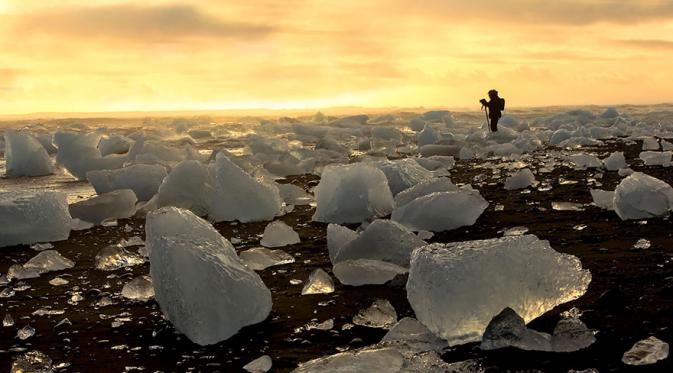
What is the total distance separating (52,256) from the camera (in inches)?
127

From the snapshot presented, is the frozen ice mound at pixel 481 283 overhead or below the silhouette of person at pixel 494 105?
below

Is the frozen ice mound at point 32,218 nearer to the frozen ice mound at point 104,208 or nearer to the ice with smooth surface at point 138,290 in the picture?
the frozen ice mound at point 104,208

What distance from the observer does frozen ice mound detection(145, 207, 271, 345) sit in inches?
82.5

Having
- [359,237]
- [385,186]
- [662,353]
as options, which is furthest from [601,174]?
[662,353]

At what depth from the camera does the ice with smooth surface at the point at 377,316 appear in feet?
7.11

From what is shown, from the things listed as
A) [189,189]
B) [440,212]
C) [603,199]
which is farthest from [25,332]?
[603,199]

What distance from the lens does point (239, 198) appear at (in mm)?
4531

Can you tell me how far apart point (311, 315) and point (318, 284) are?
A: 33 centimetres

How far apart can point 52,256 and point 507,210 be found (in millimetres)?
2887

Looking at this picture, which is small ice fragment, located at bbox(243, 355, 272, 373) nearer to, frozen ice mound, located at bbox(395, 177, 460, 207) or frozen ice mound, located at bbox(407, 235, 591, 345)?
frozen ice mound, located at bbox(407, 235, 591, 345)

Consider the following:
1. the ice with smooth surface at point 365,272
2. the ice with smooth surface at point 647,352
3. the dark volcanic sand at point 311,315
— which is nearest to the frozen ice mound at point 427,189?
the dark volcanic sand at point 311,315

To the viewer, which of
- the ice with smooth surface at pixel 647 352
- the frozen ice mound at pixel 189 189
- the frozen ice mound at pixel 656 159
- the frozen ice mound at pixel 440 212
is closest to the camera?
the ice with smooth surface at pixel 647 352

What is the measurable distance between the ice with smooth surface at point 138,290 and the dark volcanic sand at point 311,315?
2.0 inches

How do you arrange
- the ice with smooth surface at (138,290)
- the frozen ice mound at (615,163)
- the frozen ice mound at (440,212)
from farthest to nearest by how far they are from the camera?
1. the frozen ice mound at (615,163)
2. the frozen ice mound at (440,212)
3. the ice with smooth surface at (138,290)
